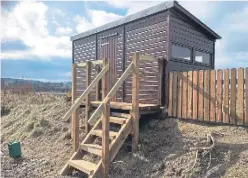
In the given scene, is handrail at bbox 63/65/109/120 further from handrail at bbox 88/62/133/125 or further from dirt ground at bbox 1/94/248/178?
dirt ground at bbox 1/94/248/178

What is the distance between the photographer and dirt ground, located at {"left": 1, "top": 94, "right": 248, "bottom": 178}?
5164 millimetres

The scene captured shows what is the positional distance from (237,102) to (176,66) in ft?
8.91

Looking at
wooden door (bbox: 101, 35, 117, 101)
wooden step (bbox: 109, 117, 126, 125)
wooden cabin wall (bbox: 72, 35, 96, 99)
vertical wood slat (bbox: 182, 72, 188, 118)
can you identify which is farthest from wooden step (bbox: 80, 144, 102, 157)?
wooden cabin wall (bbox: 72, 35, 96, 99)

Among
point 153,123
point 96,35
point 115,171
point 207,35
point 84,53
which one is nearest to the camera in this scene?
point 115,171

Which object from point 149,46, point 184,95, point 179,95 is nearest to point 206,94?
point 184,95

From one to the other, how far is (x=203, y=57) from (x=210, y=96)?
4036 millimetres

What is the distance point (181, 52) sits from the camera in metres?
8.99

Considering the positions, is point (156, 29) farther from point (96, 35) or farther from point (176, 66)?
point (96, 35)

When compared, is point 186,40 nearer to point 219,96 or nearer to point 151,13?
point 151,13

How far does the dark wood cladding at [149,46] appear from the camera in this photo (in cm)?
845

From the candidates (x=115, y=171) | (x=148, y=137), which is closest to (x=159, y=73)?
(x=148, y=137)

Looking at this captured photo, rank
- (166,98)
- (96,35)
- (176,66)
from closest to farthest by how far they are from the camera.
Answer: (166,98)
(176,66)
(96,35)

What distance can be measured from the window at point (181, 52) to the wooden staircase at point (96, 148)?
9.68 ft

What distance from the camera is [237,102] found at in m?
6.21
